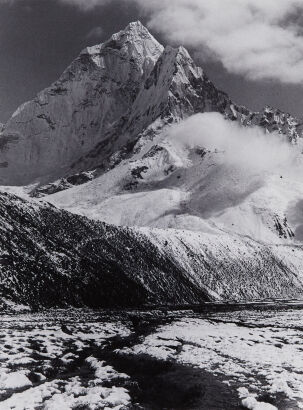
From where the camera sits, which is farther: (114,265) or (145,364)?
(114,265)

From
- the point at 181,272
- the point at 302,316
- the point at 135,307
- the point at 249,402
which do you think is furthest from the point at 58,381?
the point at 181,272

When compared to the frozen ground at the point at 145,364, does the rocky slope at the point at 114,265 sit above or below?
above

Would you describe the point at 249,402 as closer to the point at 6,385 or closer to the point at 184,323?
the point at 6,385

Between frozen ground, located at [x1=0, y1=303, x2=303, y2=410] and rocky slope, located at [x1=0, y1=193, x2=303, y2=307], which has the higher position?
rocky slope, located at [x1=0, y1=193, x2=303, y2=307]

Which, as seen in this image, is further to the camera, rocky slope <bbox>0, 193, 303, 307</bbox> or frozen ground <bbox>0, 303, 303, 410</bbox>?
rocky slope <bbox>0, 193, 303, 307</bbox>

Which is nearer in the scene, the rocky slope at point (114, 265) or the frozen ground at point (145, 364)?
the frozen ground at point (145, 364)
